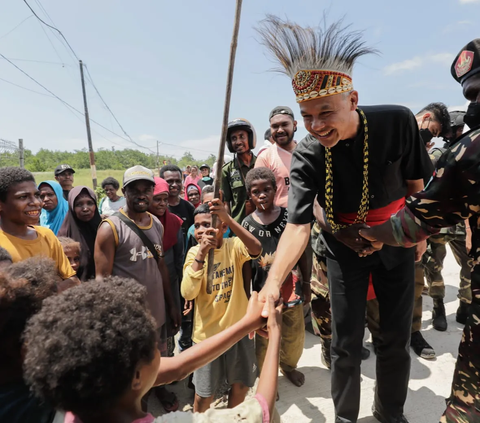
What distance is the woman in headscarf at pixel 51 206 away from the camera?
4.20 metres

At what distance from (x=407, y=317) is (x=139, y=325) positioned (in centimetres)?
190

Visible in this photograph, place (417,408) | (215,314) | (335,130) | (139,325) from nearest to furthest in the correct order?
(139,325)
(335,130)
(215,314)
(417,408)

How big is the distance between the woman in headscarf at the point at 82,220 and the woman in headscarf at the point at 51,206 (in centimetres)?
56

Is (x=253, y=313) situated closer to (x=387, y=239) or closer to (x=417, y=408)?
(x=387, y=239)

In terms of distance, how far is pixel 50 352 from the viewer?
0.87 metres

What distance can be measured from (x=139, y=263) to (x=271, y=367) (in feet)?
5.15

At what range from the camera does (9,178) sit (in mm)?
2432

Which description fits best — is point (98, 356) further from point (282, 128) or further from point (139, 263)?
point (282, 128)

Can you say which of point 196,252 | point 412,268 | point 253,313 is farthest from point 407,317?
point 196,252

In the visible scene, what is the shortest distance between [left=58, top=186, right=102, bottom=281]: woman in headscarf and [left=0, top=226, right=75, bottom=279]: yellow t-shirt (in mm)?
1028

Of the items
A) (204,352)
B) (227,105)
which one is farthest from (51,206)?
(204,352)

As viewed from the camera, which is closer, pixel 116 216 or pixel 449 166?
pixel 449 166

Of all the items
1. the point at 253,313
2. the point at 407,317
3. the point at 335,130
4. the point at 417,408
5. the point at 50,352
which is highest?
the point at 335,130

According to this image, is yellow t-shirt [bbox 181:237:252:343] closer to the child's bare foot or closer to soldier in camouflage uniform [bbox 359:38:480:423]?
the child's bare foot
